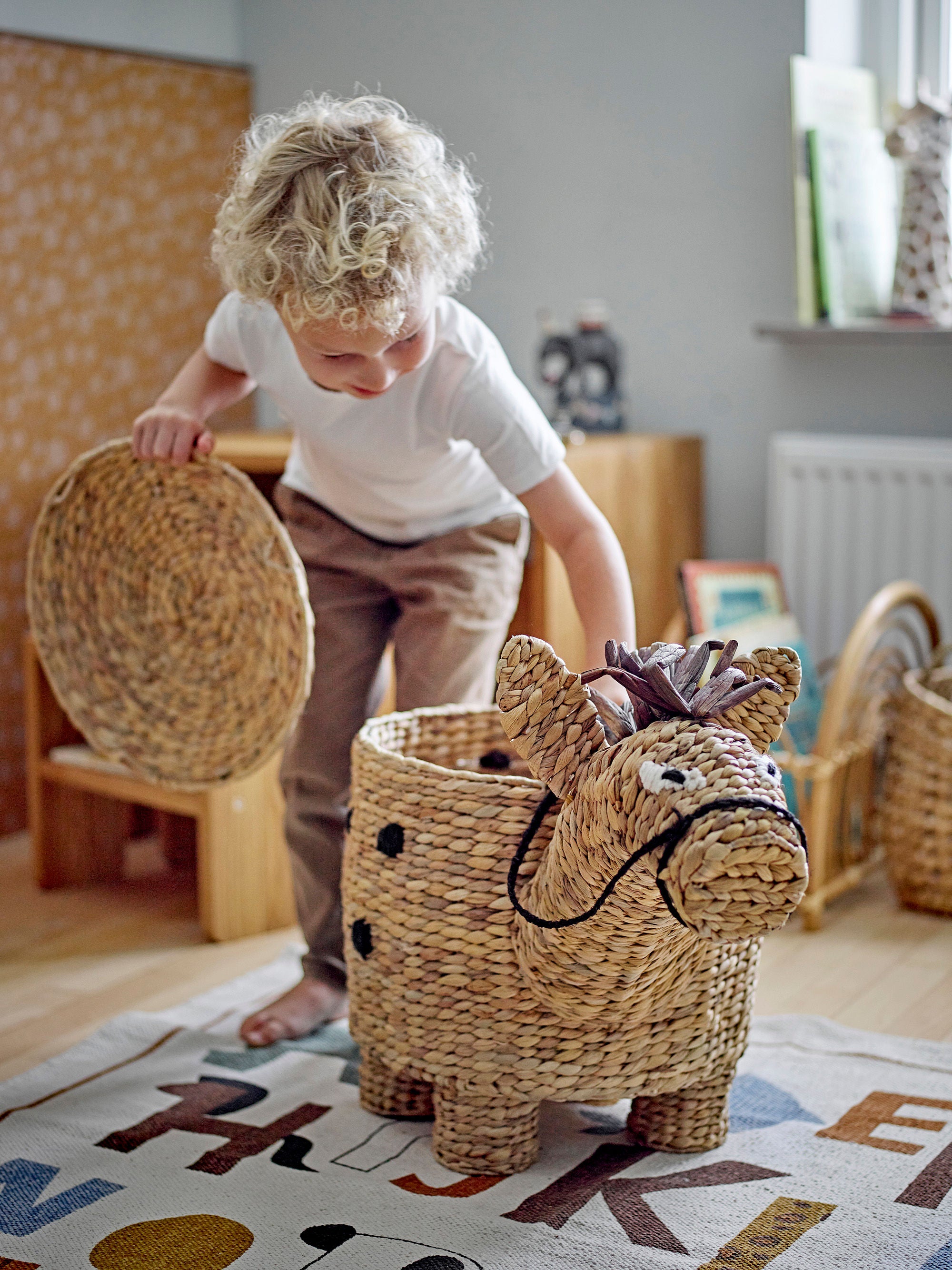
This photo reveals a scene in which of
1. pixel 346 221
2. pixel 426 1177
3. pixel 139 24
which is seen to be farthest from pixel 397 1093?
pixel 139 24

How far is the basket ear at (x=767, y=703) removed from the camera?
3.10ft

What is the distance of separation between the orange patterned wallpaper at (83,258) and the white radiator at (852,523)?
0.94 metres

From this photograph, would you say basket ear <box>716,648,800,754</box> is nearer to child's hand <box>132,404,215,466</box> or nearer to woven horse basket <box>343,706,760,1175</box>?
woven horse basket <box>343,706,760,1175</box>

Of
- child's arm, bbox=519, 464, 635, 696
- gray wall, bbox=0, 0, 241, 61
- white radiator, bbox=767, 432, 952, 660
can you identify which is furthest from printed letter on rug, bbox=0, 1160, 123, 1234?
gray wall, bbox=0, 0, 241, 61

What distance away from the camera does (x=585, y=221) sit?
2.24 meters

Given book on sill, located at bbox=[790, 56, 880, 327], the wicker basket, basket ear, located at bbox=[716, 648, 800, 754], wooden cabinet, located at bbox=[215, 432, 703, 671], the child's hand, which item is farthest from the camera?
book on sill, located at bbox=[790, 56, 880, 327]

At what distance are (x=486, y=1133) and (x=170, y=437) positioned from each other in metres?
0.66

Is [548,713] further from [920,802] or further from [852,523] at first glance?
[852,523]

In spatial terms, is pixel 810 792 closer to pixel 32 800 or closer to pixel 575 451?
pixel 575 451

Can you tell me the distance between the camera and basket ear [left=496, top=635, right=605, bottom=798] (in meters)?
0.95

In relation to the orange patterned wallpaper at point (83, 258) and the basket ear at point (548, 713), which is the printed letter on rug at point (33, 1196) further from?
the orange patterned wallpaper at point (83, 258)

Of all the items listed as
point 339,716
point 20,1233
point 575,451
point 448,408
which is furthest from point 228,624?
point 575,451

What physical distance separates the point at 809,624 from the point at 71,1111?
128 cm

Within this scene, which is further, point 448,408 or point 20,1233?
point 448,408
